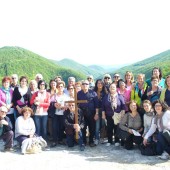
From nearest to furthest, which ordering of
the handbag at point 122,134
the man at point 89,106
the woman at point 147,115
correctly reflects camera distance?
the woman at point 147,115 < the handbag at point 122,134 < the man at point 89,106

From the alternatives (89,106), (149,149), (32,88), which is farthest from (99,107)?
(32,88)

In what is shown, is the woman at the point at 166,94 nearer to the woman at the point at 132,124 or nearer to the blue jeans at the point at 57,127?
the woman at the point at 132,124

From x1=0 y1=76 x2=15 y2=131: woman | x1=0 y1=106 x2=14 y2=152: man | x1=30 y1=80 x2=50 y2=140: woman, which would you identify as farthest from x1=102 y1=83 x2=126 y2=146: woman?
x1=0 y1=76 x2=15 y2=131: woman

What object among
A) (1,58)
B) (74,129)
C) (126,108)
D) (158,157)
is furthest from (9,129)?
(1,58)

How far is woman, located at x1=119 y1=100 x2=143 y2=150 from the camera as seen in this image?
8789 mm

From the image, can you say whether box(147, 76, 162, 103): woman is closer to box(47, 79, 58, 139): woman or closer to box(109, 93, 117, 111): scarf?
box(109, 93, 117, 111): scarf

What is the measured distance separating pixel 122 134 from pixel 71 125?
1.57m

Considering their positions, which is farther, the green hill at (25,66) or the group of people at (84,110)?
the green hill at (25,66)

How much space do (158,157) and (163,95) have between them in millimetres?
1892

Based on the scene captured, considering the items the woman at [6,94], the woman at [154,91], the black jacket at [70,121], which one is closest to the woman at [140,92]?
the woman at [154,91]

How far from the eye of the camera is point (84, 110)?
9266 mm

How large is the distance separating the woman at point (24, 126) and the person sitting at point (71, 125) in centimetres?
105

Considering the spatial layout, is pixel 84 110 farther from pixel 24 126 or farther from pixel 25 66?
pixel 25 66

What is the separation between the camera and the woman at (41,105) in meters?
9.21
